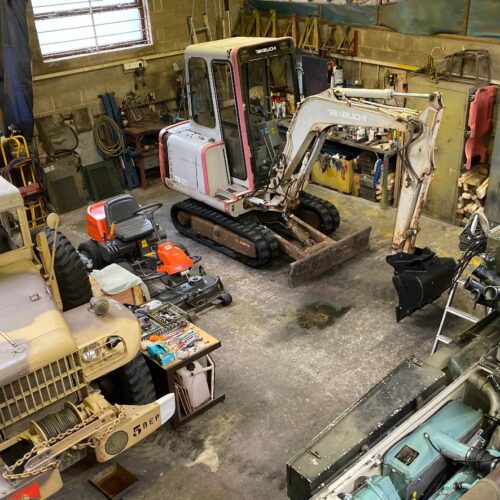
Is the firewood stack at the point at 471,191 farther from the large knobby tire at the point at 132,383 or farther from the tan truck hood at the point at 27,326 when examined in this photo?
the tan truck hood at the point at 27,326

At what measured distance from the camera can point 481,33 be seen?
845 cm

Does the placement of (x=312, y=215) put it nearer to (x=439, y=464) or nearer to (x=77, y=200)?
(x=77, y=200)

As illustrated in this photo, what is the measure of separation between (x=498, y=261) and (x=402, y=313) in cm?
205

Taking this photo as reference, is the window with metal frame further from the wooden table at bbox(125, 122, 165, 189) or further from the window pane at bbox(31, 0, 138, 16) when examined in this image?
the wooden table at bbox(125, 122, 165, 189)

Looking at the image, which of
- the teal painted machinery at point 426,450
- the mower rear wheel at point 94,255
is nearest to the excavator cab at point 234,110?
the mower rear wheel at point 94,255

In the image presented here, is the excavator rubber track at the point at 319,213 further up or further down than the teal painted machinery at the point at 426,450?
further down

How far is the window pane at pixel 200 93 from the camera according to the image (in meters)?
8.28

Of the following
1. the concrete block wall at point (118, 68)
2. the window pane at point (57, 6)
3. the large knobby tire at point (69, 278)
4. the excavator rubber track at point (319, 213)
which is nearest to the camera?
the large knobby tire at point (69, 278)

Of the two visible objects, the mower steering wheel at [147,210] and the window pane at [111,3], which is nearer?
the mower steering wheel at [147,210]

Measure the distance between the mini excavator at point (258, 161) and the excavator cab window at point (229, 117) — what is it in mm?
14

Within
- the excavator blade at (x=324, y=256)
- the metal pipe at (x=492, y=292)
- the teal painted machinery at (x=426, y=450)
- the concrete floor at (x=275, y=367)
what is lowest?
the concrete floor at (x=275, y=367)

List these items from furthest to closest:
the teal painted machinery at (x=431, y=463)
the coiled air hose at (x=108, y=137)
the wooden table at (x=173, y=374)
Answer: the coiled air hose at (x=108, y=137)
the wooden table at (x=173, y=374)
the teal painted machinery at (x=431, y=463)

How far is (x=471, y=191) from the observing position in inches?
341

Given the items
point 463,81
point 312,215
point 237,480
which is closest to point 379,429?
point 237,480
